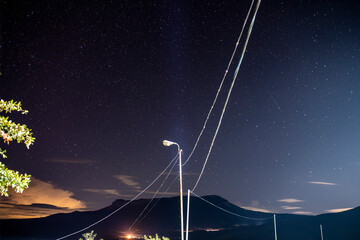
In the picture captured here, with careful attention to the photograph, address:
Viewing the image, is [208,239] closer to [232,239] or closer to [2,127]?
[232,239]

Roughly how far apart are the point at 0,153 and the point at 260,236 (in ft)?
579

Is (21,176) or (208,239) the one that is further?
(208,239)

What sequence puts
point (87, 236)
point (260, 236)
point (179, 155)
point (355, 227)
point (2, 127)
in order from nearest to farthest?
point (2, 127), point (179, 155), point (87, 236), point (260, 236), point (355, 227)

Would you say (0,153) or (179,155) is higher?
(179,155)

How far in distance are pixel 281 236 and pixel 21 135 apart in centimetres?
18124

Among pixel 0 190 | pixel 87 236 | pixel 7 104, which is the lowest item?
pixel 87 236

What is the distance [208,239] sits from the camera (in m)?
184

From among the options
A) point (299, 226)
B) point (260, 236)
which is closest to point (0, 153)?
point (260, 236)

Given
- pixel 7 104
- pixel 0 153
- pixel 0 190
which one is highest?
pixel 7 104

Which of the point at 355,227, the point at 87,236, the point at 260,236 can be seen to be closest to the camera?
the point at 87,236

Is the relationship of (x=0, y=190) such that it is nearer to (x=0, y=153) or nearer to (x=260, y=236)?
(x=0, y=153)

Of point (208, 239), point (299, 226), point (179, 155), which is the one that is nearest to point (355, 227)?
point (299, 226)

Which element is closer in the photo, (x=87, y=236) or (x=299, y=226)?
(x=87, y=236)

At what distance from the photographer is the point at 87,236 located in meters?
41.0
